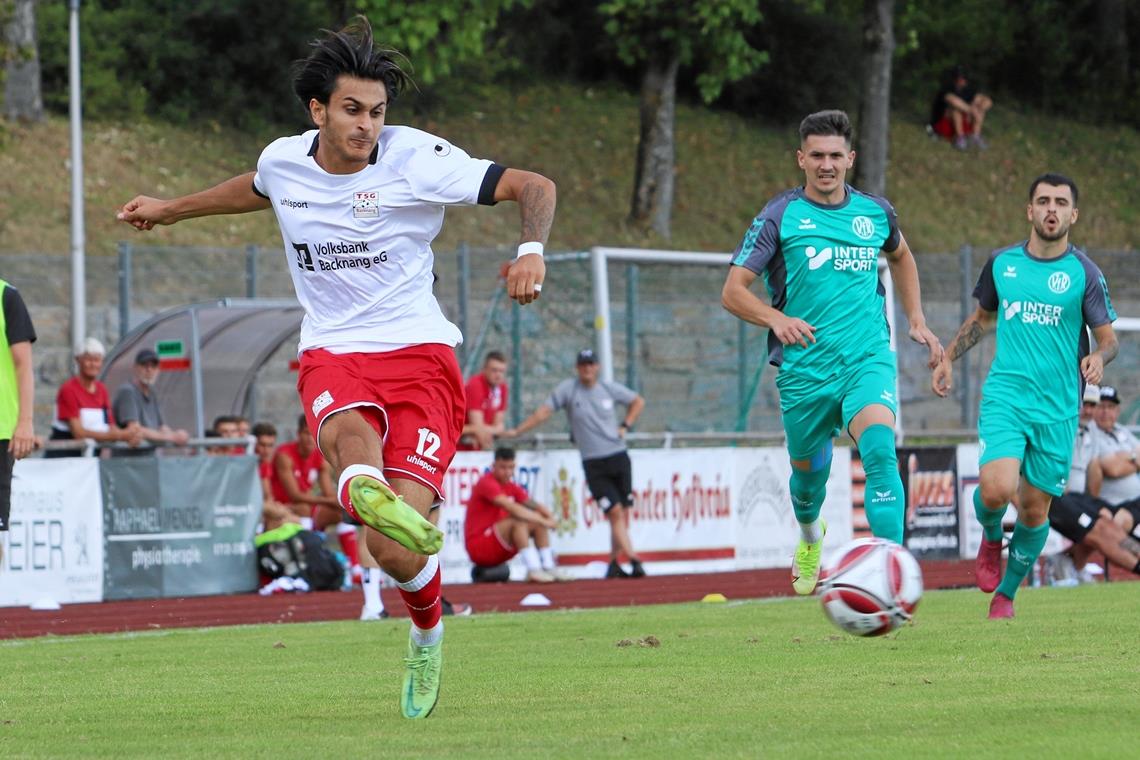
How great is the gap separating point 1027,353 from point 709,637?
2.69m

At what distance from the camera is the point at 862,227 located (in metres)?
9.88

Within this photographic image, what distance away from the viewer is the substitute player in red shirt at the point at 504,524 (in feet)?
61.4

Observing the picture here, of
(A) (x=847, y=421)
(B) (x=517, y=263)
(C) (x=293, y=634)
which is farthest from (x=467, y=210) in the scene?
(B) (x=517, y=263)

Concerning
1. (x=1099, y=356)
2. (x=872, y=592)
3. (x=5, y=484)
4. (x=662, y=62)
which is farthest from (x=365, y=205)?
(x=662, y=62)

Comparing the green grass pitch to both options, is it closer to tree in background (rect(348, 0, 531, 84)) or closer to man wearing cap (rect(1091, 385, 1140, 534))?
man wearing cap (rect(1091, 385, 1140, 534))

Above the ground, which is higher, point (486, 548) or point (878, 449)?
point (878, 449)

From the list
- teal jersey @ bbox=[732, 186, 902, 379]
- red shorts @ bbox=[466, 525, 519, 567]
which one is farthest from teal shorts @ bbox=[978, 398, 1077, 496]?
red shorts @ bbox=[466, 525, 519, 567]

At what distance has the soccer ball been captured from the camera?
7.30m

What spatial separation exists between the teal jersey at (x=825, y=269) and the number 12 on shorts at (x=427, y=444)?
3.07 meters

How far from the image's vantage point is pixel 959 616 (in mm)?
11586

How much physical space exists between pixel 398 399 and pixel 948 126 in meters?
37.5

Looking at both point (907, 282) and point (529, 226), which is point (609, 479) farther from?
point (529, 226)

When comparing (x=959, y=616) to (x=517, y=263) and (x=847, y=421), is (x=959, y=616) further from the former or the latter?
(x=517, y=263)

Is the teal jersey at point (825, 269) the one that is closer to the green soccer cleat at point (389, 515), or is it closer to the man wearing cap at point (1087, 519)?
the green soccer cleat at point (389, 515)
